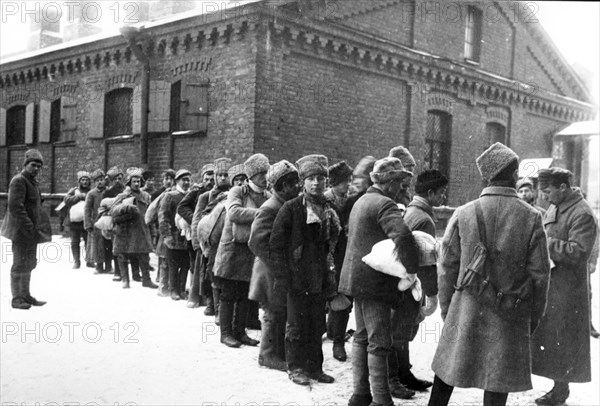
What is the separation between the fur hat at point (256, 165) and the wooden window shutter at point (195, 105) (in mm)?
6047

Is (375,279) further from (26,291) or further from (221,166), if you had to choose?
(26,291)

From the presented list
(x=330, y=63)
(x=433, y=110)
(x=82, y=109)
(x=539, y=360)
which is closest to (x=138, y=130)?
(x=82, y=109)

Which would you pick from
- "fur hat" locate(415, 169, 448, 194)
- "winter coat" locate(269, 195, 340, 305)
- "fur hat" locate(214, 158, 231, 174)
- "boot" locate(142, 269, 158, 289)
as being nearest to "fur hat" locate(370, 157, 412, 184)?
"fur hat" locate(415, 169, 448, 194)

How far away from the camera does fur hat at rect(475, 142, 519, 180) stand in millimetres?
3855

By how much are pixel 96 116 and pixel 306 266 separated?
11.0 meters

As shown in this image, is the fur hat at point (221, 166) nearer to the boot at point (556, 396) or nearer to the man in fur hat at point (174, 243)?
the man in fur hat at point (174, 243)

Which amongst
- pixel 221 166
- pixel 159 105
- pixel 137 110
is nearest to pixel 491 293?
pixel 221 166

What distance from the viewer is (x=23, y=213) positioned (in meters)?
7.45

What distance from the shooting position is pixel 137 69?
13742mm

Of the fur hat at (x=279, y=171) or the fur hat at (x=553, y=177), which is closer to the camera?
the fur hat at (x=553, y=177)

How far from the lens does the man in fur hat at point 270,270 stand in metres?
5.41

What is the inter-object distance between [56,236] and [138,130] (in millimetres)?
4768

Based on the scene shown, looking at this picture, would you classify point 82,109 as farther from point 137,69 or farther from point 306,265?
point 306,265

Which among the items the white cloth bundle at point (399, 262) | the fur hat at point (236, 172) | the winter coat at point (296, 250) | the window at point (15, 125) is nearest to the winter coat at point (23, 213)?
the fur hat at point (236, 172)
